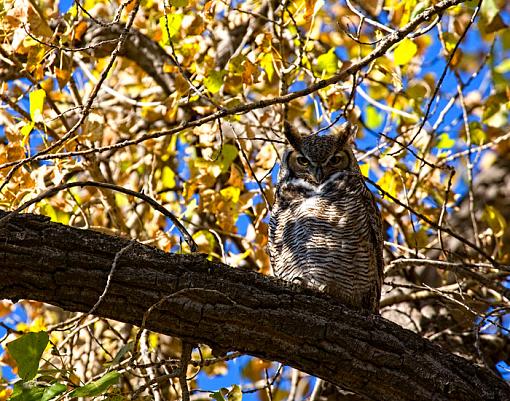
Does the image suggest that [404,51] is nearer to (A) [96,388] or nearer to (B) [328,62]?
(B) [328,62]

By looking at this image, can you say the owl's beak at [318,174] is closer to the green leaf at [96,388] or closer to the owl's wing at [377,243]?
the owl's wing at [377,243]

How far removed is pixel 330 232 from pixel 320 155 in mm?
504

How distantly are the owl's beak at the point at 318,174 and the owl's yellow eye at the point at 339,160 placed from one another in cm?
8

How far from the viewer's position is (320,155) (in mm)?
3889

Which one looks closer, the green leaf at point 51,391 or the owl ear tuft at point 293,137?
the green leaf at point 51,391

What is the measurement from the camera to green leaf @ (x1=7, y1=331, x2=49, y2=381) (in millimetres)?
2084

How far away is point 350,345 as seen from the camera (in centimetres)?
265

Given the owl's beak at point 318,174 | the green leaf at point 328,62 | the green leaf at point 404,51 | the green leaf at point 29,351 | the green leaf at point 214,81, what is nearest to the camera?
the green leaf at point 29,351

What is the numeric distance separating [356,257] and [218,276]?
1122 mm

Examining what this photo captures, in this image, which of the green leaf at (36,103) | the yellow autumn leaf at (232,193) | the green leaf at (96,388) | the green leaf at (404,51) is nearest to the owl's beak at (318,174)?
the yellow autumn leaf at (232,193)

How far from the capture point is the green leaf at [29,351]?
2.08 meters

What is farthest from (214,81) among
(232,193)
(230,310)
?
(230,310)

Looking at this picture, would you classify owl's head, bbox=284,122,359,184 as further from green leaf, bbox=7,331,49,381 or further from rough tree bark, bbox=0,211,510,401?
green leaf, bbox=7,331,49,381

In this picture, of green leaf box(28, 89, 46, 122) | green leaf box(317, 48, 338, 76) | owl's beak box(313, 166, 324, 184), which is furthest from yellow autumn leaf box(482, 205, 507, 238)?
green leaf box(28, 89, 46, 122)
